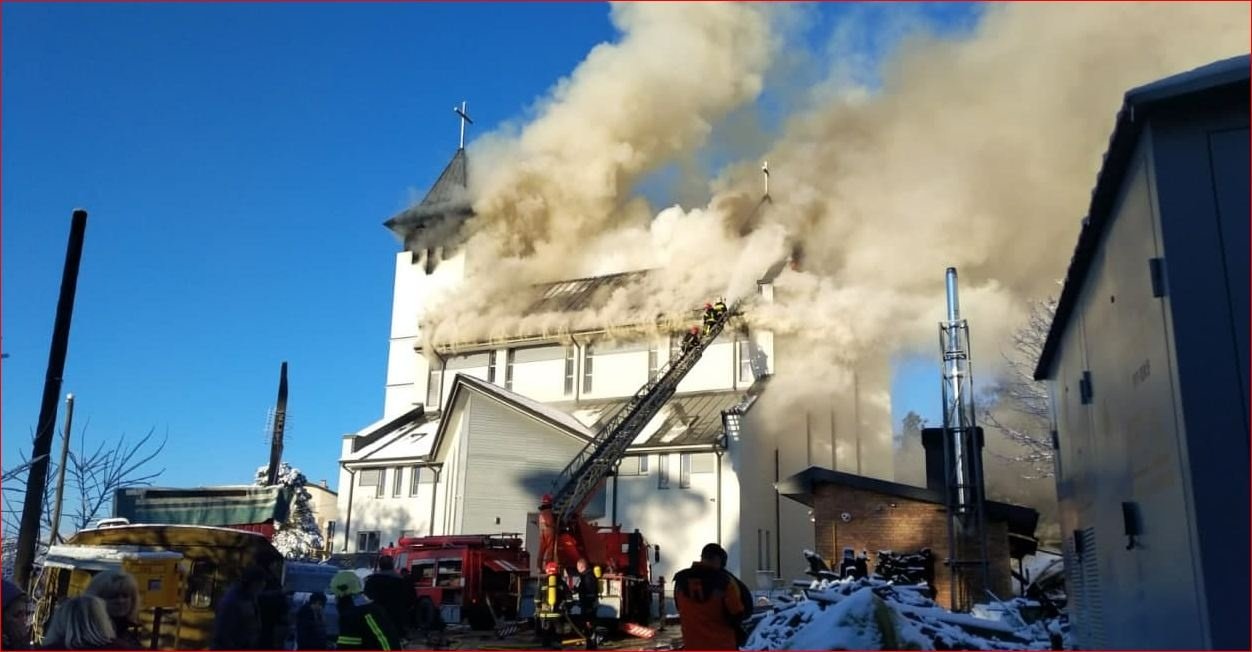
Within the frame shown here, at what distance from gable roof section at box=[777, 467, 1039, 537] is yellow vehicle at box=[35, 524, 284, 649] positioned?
12019 millimetres

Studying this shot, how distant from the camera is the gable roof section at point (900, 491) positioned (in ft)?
66.6

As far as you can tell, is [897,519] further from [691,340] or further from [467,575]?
[691,340]

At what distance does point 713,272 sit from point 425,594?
17078 mm

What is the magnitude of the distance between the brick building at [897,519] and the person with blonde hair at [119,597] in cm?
1788

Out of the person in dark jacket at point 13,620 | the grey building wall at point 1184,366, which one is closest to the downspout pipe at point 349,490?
the person in dark jacket at point 13,620

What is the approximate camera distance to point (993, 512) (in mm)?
20281

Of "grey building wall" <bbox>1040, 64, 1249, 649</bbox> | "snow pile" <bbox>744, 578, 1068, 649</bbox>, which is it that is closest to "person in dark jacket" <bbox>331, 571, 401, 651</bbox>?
"snow pile" <bbox>744, 578, 1068, 649</bbox>

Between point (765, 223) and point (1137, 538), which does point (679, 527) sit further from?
point (1137, 538)

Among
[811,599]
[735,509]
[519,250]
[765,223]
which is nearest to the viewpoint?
[811,599]

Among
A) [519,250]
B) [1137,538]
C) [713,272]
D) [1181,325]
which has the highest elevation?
[519,250]

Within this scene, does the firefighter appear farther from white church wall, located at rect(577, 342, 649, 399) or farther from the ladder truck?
white church wall, located at rect(577, 342, 649, 399)

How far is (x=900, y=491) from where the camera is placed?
20609 millimetres

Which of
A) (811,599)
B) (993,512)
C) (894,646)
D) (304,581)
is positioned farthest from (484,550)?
(894,646)

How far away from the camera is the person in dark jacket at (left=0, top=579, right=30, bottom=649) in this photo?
16.7ft
